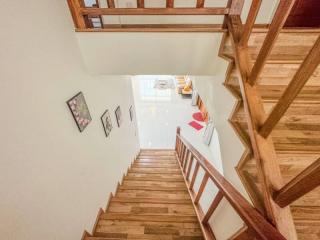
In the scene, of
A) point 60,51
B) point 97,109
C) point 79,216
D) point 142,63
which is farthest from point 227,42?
point 79,216

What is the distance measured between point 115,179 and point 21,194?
6.80 feet

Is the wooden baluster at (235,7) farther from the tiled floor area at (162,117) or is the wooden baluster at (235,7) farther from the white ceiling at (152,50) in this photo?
the tiled floor area at (162,117)

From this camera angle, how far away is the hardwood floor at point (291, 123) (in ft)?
3.16

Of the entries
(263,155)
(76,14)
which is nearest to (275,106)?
(263,155)

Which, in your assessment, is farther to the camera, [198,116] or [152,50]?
[198,116]

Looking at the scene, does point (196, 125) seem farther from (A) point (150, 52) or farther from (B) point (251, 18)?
(B) point (251, 18)

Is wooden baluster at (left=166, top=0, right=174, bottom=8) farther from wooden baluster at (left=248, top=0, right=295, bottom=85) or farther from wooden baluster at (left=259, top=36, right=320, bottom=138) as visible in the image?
wooden baluster at (left=259, top=36, right=320, bottom=138)

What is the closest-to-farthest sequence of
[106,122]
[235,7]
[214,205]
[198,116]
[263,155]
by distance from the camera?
[263,155]
[214,205]
[235,7]
[106,122]
[198,116]

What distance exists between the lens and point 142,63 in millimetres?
1901

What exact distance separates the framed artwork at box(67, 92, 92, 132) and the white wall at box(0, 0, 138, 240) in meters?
0.05

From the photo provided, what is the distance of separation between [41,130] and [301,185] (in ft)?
4.97

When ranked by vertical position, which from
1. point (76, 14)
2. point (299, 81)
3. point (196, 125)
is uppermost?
point (196, 125)

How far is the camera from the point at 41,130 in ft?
3.68

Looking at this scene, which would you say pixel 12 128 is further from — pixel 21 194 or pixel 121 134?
pixel 121 134
